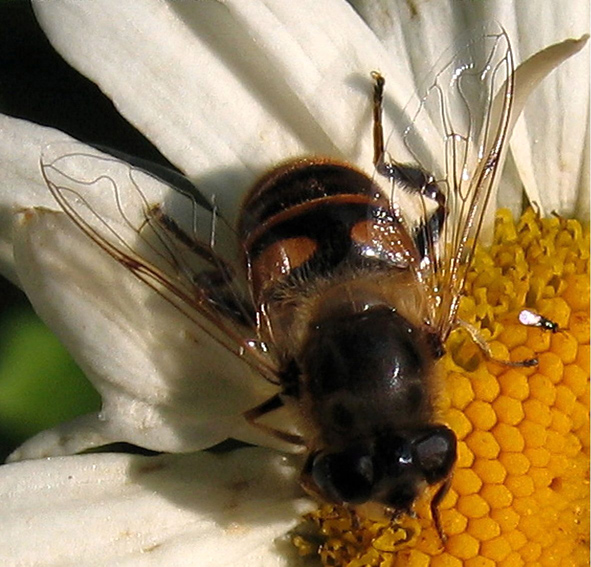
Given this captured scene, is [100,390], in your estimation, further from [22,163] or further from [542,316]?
[542,316]

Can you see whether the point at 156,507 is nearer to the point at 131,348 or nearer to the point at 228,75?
the point at 131,348

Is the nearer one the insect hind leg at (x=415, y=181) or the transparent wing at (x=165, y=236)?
the transparent wing at (x=165, y=236)

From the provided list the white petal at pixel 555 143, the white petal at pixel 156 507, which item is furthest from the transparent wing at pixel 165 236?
the white petal at pixel 555 143

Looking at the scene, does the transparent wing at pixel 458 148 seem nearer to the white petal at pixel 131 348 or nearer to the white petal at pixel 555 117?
the white petal at pixel 555 117

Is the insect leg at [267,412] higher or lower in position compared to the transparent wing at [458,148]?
lower

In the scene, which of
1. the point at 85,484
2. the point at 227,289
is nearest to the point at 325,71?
the point at 227,289

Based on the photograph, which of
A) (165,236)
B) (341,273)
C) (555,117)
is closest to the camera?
(341,273)

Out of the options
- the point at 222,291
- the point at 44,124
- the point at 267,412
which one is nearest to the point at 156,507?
the point at 267,412
